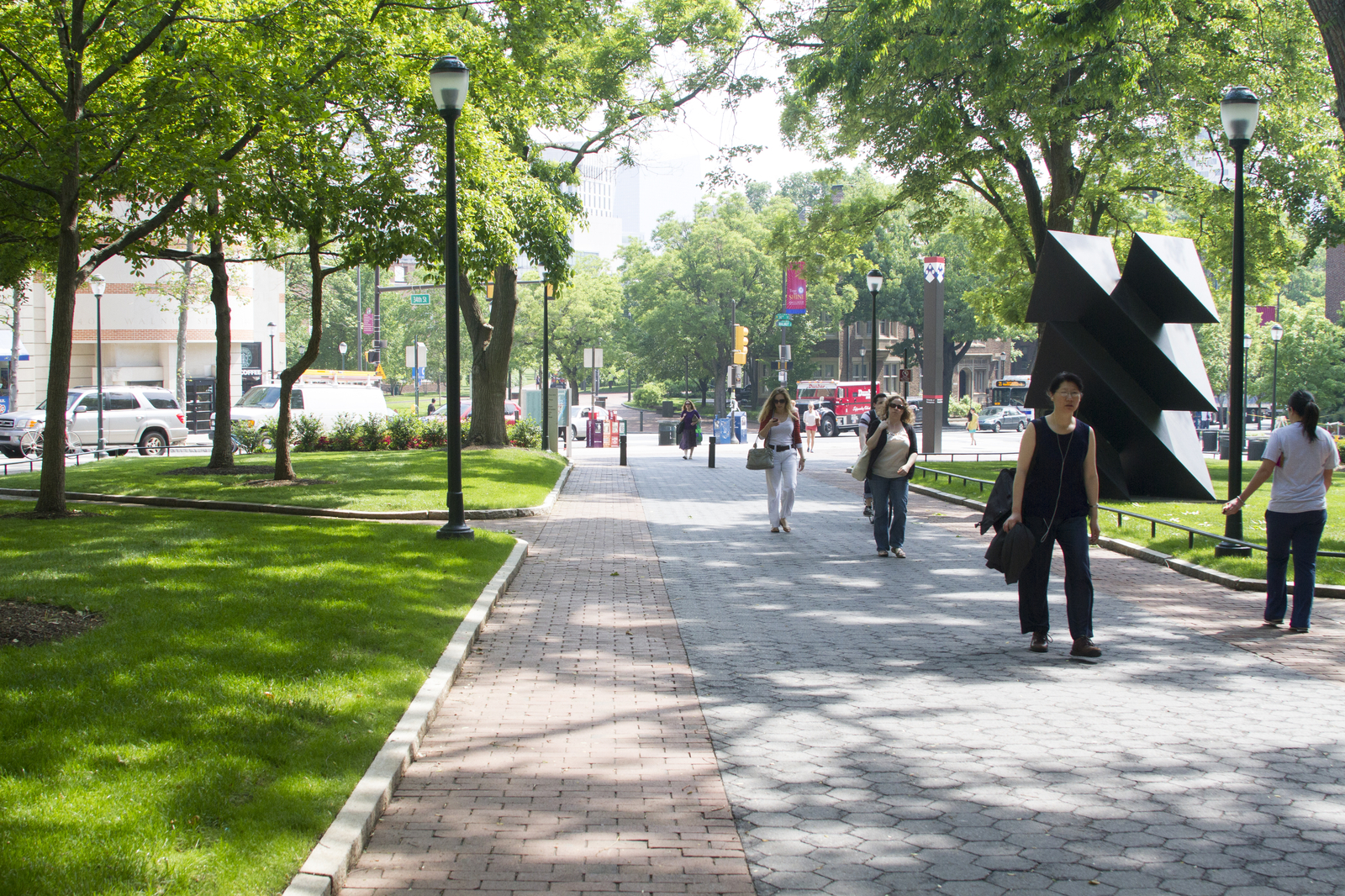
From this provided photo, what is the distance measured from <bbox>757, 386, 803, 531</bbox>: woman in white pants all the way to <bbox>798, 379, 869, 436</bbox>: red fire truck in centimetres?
4014

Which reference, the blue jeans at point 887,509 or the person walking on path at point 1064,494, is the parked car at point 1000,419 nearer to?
the blue jeans at point 887,509

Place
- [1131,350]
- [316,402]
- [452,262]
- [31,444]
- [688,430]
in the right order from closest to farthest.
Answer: [452,262] < [1131,350] < [31,444] < [316,402] < [688,430]

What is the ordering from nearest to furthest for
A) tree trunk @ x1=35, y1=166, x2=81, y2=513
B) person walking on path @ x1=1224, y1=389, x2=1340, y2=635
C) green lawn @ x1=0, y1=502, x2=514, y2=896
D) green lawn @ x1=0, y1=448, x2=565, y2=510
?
1. green lawn @ x1=0, y1=502, x2=514, y2=896
2. person walking on path @ x1=1224, y1=389, x2=1340, y2=635
3. tree trunk @ x1=35, y1=166, x2=81, y2=513
4. green lawn @ x1=0, y1=448, x2=565, y2=510

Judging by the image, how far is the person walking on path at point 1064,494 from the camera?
7.32 metres

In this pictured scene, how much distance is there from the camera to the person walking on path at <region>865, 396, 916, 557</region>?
40.8 ft

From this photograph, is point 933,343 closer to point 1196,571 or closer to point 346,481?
point 346,481

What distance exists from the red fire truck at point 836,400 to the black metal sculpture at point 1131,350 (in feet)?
121

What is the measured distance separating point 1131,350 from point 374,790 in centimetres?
1546

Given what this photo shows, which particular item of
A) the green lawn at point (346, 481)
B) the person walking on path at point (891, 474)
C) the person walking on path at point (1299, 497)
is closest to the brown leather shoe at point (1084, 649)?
the person walking on path at point (1299, 497)

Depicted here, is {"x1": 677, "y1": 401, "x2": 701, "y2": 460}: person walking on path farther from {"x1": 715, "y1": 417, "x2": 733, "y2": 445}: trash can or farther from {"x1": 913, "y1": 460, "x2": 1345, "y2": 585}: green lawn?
{"x1": 913, "y1": 460, "x2": 1345, "y2": 585}: green lawn

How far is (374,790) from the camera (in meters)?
4.52

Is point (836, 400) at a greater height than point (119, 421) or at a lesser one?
greater

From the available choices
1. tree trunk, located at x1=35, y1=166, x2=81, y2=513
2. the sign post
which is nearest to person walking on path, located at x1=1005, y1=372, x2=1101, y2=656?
tree trunk, located at x1=35, y1=166, x2=81, y2=513

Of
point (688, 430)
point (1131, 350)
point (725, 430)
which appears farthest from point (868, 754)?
point (725, 430)
